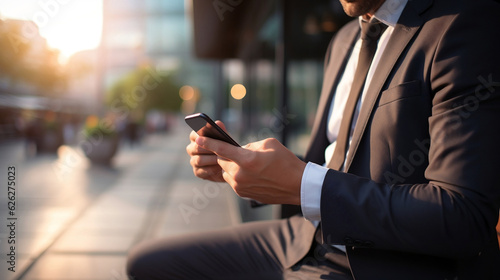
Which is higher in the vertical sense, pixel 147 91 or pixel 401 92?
pixel 401 92

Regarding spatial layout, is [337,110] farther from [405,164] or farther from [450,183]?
[450,183]

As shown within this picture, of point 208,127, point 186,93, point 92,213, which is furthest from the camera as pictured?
point 186,93

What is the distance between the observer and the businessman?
1033 millimetres

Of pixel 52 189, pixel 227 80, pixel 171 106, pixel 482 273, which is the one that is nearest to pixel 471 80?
pixel 482 273

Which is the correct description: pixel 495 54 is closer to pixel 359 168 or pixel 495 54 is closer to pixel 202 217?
pixel 359 168

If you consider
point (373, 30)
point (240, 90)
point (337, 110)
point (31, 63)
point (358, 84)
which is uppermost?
point (31, 63)

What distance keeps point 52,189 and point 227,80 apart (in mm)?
9011

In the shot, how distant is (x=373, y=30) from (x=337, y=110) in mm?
345

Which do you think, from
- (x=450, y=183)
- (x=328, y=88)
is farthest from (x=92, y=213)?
(x=450, y=183)

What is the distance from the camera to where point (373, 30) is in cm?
149

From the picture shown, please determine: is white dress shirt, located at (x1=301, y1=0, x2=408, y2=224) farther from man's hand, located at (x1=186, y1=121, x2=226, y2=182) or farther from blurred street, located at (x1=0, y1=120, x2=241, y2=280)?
blurred street, located at (x1=0, y1=120, x2=241, y2=280)

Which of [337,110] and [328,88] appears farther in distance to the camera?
[328,88]

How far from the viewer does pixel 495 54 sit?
1.09 m

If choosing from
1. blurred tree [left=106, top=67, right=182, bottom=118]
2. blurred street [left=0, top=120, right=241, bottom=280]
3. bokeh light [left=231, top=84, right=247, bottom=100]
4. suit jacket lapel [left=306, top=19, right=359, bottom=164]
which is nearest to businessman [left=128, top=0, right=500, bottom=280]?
suit jacket lapel [left=306, top=19, right=359, bottom=164]
